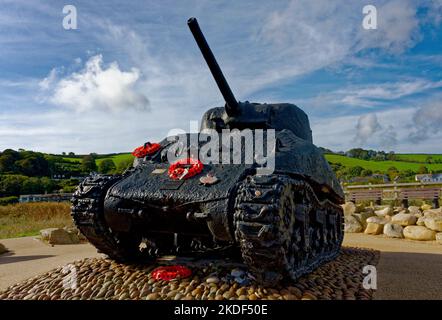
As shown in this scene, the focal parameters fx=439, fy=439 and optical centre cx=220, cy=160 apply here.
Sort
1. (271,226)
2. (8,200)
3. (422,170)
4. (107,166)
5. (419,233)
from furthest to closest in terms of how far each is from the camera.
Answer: (422,170) < (107,166) < (8,200) < (419,233) < (271,226)

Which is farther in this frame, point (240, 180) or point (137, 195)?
point (137, 195)

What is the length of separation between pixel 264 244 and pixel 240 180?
1.14m

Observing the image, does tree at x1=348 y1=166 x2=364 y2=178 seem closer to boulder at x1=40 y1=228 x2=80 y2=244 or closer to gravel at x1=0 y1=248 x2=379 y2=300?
boulder at x1=40 y1=228 x2=80 y2=244

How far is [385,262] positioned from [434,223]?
5.96 metres

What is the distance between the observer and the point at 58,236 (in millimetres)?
13008

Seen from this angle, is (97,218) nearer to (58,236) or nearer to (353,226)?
(58,236)

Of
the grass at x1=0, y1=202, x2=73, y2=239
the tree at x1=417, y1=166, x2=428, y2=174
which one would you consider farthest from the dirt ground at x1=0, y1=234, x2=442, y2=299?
the tree at x1=417, y1=166, x2=428, y2=174

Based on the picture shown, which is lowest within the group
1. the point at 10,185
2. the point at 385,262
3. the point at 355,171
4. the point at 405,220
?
the point at 385,262

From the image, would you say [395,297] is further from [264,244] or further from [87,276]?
[87,276]

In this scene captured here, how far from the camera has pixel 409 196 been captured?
1958 centimetres

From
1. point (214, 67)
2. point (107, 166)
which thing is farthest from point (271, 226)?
point (107, 166)

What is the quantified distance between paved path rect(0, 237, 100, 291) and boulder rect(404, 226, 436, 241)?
9.57 m

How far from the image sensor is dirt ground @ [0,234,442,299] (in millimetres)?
6430
